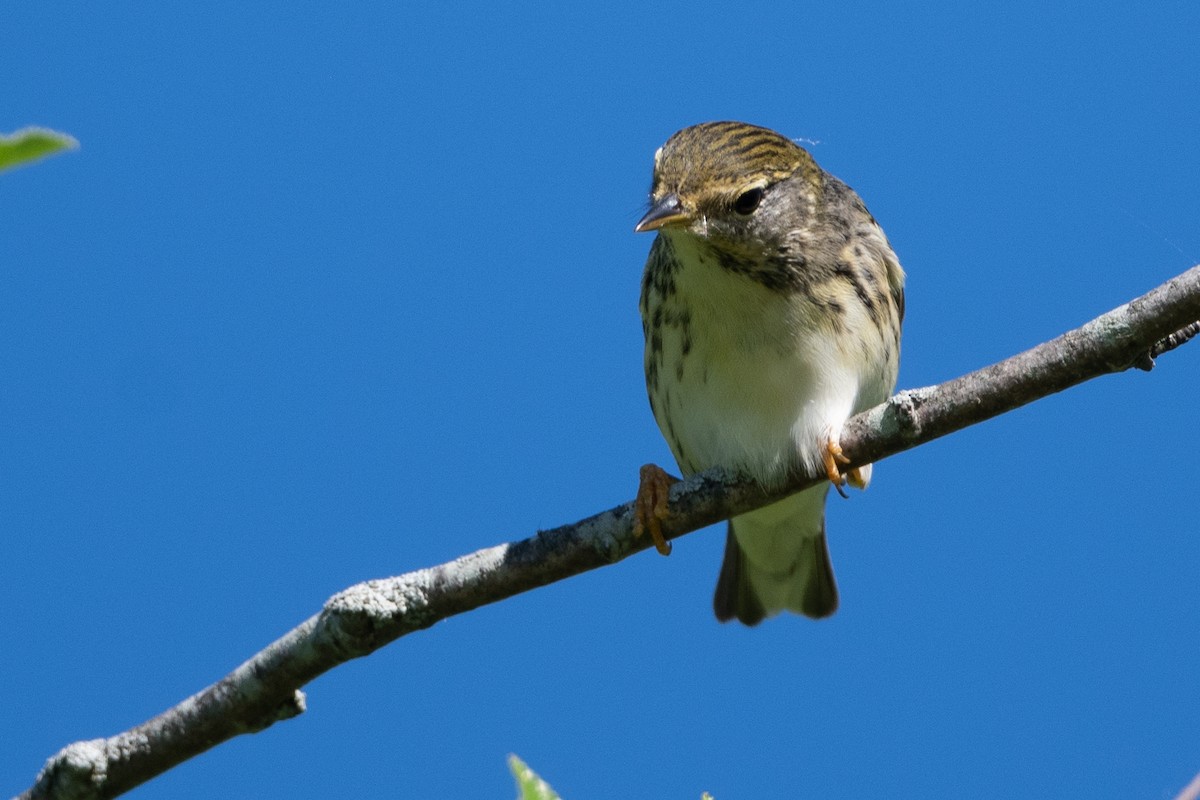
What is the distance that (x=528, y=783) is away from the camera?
1575mm

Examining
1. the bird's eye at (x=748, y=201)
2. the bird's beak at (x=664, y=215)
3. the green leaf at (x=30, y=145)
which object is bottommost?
the green leaf at (x=30, y=145)

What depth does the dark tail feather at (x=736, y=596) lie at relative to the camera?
18.5 ft

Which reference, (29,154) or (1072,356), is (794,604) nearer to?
(1072,356)

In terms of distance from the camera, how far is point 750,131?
4.37m

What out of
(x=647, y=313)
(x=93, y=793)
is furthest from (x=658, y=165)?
(x=93, y=793)

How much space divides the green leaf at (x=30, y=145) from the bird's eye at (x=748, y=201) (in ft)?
9.57

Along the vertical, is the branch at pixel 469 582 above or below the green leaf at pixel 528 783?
above

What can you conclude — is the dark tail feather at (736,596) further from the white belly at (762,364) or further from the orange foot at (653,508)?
the orange foot at (653,508)

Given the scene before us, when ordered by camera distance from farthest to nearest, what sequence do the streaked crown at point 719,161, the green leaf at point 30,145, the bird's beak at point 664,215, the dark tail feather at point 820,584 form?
the dark tail feather at point 820,584 < the streaked crown at point 719,161 < the bird's beak at point 664,215 < the green leaf at point 30,145

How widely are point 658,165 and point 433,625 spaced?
157cm

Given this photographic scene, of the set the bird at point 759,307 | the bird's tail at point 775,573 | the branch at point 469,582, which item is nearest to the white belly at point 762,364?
the bird at point 759,307

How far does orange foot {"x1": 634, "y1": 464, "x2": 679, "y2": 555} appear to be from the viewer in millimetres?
3426

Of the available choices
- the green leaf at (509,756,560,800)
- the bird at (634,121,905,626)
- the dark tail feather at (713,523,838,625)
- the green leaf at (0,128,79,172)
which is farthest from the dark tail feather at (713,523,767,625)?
the green leaf at (0,128,79,172)

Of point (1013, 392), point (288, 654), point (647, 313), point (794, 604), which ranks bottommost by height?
point (288, 654)
